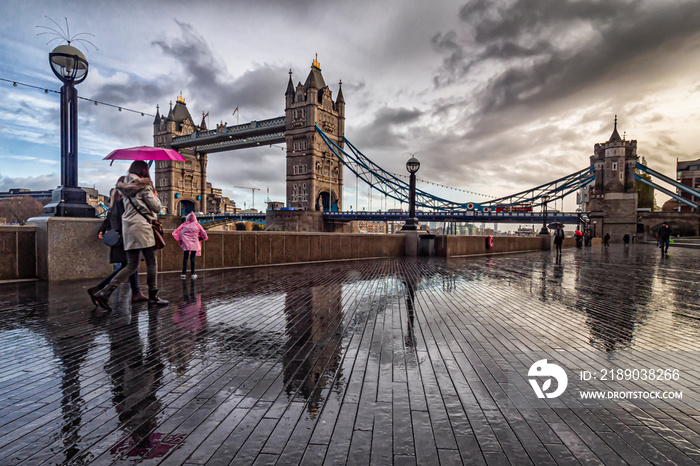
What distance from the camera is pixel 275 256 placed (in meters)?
9.45

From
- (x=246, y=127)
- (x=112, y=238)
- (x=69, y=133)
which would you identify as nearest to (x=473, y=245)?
(x=69, y=133)

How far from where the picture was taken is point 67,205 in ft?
20.8

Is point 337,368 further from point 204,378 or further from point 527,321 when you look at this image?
point 527,321

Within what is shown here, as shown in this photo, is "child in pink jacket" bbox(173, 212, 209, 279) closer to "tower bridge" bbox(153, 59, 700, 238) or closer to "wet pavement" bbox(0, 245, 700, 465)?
"wet pavement" bbox(0, 245, 700, 465)

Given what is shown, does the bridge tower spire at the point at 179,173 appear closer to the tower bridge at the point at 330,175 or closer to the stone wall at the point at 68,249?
the tower bridge at the point at 330,175

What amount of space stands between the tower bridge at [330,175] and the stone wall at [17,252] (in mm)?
31170

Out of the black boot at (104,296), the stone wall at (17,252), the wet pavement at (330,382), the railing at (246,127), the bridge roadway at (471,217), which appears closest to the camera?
the wet pavement at (330,382)

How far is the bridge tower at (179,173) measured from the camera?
85688mm

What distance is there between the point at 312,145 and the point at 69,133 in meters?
62.2

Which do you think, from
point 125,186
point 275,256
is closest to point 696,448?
point 125,186

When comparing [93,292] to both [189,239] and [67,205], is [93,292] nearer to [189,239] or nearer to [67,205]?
[189,239]

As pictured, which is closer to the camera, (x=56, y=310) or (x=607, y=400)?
(x=607, y=400)

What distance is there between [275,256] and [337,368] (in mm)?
7194

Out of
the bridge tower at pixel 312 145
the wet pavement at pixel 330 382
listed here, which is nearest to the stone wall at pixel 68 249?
the wet pavement at pixel 330 382
